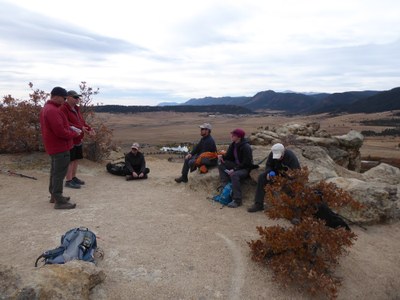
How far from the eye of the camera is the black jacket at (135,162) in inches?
479

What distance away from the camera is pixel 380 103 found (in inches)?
5054

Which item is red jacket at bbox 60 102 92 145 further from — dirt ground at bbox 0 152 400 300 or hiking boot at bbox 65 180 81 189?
dirt ground at bbox 0 152 400 300

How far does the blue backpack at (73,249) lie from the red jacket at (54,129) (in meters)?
2.28

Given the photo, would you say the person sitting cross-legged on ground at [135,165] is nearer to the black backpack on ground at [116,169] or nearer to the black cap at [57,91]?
the black backpack on ground at [116,169]

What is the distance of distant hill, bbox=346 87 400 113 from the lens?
399ft

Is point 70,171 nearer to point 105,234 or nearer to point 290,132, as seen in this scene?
point 105,234

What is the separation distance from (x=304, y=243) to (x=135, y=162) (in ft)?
24.7

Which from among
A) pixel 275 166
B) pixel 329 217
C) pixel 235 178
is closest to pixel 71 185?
pixel 235 178

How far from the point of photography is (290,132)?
1580 cm

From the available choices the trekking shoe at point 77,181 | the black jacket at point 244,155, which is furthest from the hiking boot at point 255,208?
the trekking shoe at point 77,181

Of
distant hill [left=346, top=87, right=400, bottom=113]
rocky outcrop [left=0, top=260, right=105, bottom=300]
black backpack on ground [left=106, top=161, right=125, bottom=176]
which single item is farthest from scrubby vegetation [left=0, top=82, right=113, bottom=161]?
distant hill [left=346, top=87, right=400, bottom=113]

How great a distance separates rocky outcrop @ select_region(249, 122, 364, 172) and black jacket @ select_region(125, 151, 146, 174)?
193 inches

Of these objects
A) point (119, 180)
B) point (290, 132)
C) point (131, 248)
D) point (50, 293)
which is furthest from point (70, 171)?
point (290, 132)

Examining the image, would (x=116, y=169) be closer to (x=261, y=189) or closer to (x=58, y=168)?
(x=58, y=168)
